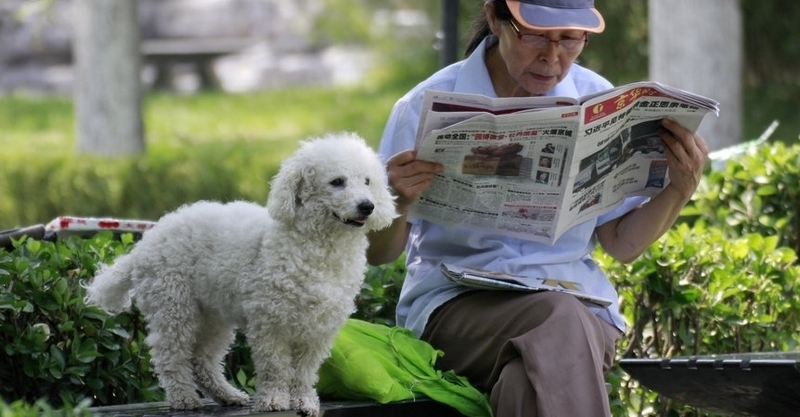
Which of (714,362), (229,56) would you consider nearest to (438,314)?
(714,362)

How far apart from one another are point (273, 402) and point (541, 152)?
3.16 ft

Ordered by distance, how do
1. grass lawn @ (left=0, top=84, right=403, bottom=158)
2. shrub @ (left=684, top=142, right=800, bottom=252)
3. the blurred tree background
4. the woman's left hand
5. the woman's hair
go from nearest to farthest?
1. the woman's left hand
2. the woman's hair
3. shrub @ (left=684, top=142, right=800, bottom=252)
4. the blurred tree background
5. grass lawn @ (left=0, top=84, right=403, bottom=158)

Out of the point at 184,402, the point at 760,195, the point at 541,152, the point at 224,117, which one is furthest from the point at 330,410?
the point at 224,117

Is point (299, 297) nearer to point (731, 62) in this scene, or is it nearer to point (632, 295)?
point (632, 295)

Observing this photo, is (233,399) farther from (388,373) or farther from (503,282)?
(503,282)

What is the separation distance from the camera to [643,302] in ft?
14.8

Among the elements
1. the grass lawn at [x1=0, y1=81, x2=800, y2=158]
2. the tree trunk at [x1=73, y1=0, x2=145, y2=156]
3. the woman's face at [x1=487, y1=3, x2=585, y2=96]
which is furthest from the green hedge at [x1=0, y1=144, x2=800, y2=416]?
the grass lawn at [x1=0, y1=81, x2=800, y2=158]

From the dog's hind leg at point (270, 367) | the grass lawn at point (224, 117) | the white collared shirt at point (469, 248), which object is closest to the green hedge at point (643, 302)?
the white collared shirt at point (469, 248)

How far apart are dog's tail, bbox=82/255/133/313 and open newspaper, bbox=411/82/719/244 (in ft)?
2.58

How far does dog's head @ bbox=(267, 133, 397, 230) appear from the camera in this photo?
10.0 feet

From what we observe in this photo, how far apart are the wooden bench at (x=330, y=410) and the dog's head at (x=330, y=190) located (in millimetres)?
468

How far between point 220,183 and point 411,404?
5.56 metres

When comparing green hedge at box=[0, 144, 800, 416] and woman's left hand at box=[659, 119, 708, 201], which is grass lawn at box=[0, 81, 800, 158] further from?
woman's left hand at box=[659, 119, 708, 201]

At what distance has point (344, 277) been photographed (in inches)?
124
